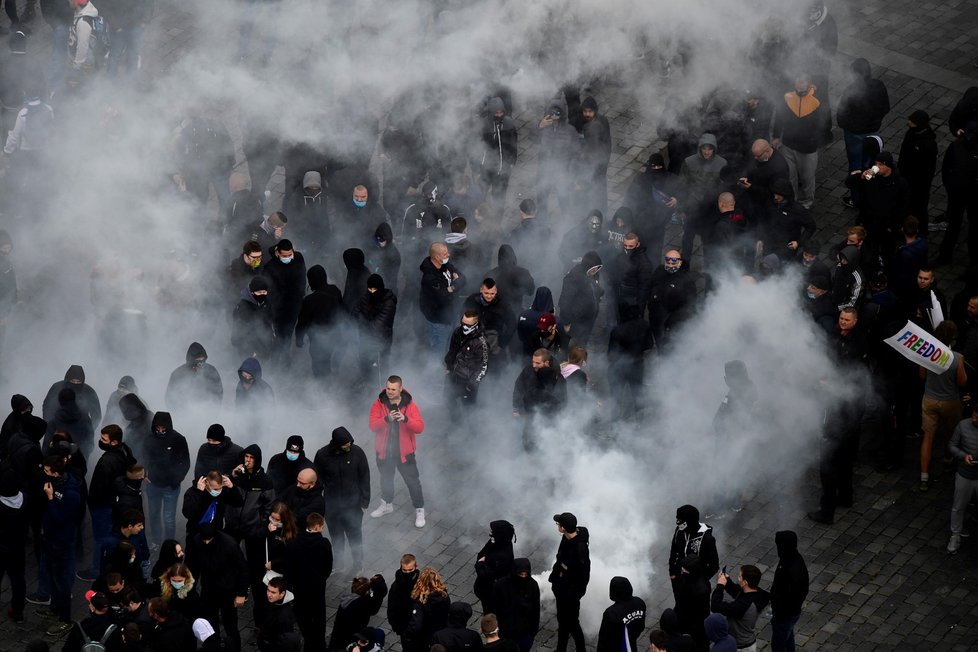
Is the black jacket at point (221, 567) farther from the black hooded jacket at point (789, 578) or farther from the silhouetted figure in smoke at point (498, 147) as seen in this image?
the silhouetted figure in smoke at point (498, 147)

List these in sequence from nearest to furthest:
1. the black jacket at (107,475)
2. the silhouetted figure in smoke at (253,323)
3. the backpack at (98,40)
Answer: the black jacket at (107,475) < the silhouetted figure in smoke at (253,323) < the backpack at (98,40)

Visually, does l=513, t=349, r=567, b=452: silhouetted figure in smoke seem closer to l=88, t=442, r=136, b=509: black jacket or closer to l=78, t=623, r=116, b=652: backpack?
l=88, t=442, r=136, b=509: black jacket

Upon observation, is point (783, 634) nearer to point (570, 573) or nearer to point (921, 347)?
point (570, 573)

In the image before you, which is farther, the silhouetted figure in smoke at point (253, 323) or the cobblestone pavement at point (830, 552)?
the silhouetted figure in smoke at point (253, 323)

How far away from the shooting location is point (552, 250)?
18328 mm

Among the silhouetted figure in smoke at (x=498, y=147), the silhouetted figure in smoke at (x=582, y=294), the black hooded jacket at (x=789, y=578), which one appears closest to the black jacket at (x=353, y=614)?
the black hooded jacket at (x=789, y=578)

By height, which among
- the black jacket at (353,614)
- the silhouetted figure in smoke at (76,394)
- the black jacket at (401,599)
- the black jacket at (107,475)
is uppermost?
the silhouetted figure in smoke at (76,394)

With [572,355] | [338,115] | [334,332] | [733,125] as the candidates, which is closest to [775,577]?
[572,355]

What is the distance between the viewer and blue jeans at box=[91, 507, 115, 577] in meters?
14.8

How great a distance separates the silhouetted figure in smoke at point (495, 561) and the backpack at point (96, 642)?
2.67 meters

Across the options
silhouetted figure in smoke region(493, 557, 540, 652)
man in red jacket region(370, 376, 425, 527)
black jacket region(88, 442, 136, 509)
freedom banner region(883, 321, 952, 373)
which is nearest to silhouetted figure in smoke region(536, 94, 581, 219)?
man in red jacket region(370, 376, 425, 527)

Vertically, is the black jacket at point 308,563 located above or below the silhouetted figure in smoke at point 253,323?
below

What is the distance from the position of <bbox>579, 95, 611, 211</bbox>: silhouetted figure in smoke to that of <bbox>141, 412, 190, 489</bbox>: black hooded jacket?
539 cm

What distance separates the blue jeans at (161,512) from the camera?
15.5m
